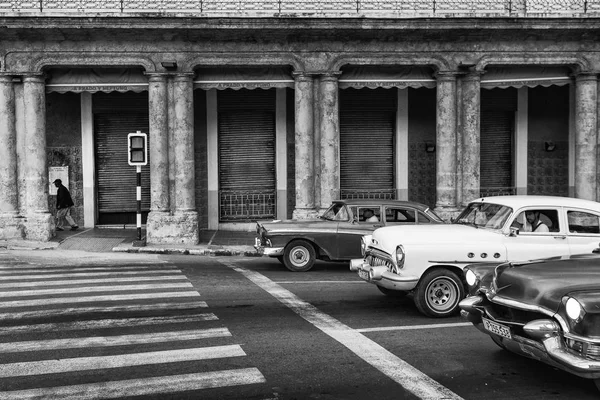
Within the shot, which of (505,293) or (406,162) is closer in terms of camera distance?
(505,293)

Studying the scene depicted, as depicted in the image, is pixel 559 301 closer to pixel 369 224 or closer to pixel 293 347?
pixel 293 347

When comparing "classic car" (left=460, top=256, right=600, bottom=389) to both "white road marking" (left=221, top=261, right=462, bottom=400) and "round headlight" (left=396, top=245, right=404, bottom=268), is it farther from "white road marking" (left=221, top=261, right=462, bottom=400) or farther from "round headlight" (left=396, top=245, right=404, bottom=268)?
A: "round headlight" (left=396, top=245, right=404, bottom=268)

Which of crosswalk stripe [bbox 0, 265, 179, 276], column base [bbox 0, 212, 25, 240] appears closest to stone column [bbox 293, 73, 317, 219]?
crosswalk stripe [bbox 0, 265, 179, 276]

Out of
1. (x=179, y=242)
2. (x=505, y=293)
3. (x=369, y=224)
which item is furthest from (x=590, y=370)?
(x=179, y=242)

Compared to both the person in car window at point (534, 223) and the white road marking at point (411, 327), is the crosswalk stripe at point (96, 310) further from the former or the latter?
the person in car window at point (534, 223)

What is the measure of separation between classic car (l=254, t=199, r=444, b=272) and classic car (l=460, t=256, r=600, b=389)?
758 centimetres

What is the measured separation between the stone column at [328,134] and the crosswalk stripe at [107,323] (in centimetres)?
1203

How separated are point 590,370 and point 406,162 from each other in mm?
19157

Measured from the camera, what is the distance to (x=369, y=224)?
51.3 feet

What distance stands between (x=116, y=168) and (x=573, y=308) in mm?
20020

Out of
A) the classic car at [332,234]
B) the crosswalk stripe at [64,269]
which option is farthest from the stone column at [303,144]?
the crosswalk stripe at [64,269]

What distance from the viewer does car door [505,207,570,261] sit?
34.4ft

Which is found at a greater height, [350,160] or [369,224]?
[350,160]

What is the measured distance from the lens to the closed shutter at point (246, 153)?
80.7ft
